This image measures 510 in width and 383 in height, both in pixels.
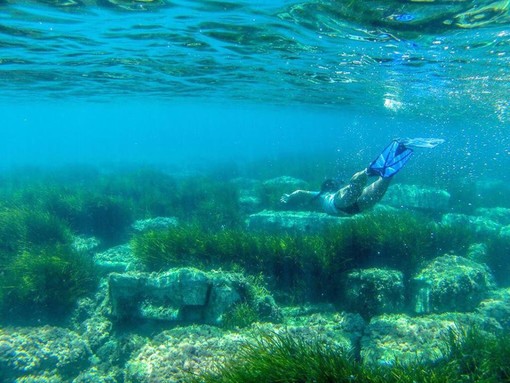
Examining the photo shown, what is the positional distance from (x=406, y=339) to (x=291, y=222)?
25.5 ft

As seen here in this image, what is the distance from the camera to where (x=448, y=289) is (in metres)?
8.09

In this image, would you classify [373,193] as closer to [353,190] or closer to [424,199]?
[353,190]

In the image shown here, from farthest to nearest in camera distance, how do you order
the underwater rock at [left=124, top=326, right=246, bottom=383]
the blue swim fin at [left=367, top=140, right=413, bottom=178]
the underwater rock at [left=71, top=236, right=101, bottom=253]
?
1. the underwater rock at [left=71, top=236, right=101, bottom=253]
2. the blue swim fin at [left=367, top=140, right=413, bottom=178]
3. the underwater rock at [left=124, top=326, right=246, bottom=383]

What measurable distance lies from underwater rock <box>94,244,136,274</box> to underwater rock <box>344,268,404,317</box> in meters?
5.96

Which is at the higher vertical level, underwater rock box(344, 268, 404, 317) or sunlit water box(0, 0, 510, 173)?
sunlit water box(0, 0, 510, 173)

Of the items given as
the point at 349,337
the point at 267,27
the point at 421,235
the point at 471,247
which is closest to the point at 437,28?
the point at 267,27

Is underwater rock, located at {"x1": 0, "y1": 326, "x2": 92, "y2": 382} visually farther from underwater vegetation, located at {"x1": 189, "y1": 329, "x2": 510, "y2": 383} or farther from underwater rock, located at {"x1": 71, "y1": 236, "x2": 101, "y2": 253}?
underwater rock, located at {"x1": 71, "y1": 236, "x2": 101, "y2": 253}

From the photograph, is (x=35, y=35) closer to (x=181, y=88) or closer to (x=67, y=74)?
(x=67, y=74)

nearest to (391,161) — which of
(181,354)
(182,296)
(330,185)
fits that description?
(330,185)

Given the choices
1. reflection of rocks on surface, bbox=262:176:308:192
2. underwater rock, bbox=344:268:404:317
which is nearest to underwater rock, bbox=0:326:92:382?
underwater rock, bbox=344:268:404:317

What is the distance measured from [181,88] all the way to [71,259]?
817 inches

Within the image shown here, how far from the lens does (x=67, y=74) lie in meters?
20.3

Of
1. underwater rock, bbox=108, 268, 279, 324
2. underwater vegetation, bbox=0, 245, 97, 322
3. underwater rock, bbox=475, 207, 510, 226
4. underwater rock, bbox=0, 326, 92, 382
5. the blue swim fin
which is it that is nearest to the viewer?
underwater rock, bbox=0, 326, 92, 382

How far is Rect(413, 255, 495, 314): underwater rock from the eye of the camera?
8070mm
